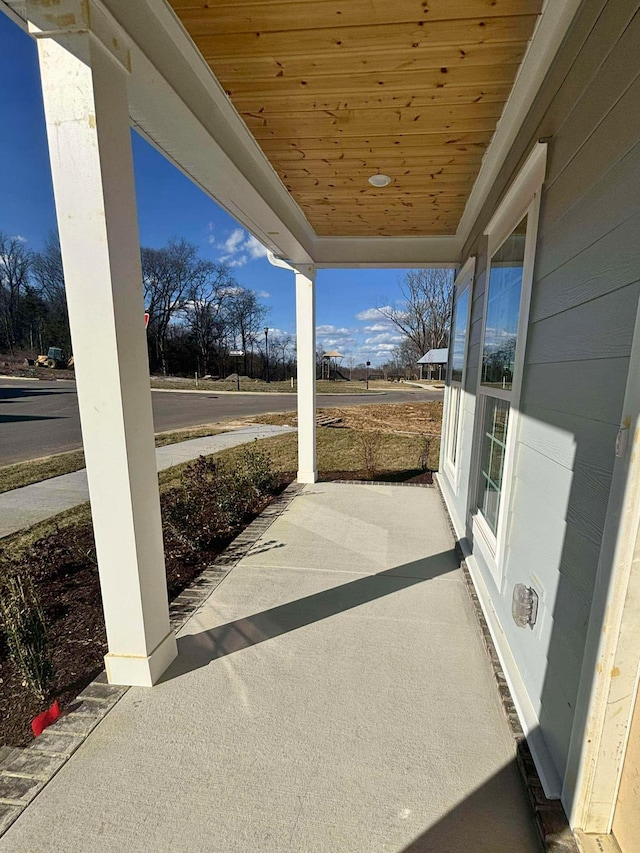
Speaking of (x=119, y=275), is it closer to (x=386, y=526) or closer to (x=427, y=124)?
(x=427, y=124)

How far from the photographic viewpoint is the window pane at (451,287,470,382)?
11.4 feet

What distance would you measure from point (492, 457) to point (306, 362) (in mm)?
2558

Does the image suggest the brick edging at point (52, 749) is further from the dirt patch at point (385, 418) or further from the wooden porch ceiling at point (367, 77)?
the dirt patch at point (385, 418)

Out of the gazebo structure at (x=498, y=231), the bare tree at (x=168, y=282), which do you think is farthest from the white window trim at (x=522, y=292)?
the bare tree at (x=168, y=282)

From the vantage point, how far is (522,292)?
170 cm

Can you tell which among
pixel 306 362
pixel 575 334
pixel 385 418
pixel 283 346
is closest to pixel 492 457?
pixel 575 334

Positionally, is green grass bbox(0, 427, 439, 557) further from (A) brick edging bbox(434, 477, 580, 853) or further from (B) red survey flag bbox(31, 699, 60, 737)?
(A) brick edging bbox(434, 477, 580, 853)

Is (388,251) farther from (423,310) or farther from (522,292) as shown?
(423,310)

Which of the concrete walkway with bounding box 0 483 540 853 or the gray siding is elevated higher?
the gray siding

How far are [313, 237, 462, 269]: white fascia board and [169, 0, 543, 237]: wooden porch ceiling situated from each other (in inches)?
51.9

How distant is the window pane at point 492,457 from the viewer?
214 centimetres

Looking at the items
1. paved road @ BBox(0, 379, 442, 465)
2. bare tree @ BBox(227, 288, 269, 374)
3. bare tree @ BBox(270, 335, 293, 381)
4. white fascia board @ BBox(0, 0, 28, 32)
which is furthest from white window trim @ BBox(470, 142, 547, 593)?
bare tree @ BBox(270, 335, 293, 381)

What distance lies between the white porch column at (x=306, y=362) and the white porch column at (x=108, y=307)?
2913 mm

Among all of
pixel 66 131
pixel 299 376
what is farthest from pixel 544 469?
pixel 299 376
